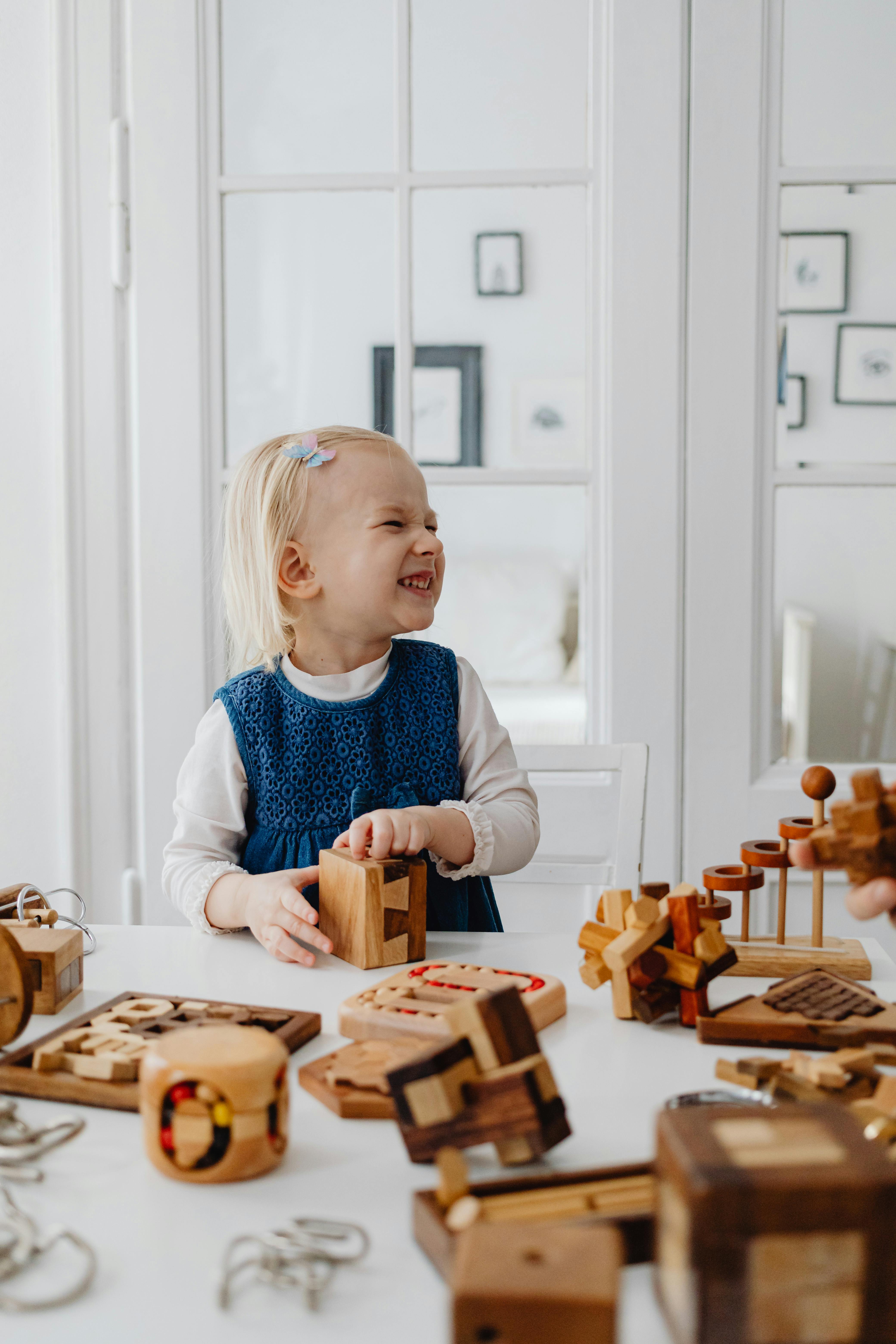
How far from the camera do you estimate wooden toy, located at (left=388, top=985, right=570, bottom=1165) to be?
0.49 m

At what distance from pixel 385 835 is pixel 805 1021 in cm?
37

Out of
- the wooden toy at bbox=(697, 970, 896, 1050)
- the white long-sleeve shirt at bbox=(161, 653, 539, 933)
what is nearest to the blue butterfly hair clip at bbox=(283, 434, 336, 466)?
the white long-sleeve shirt at bbox=(161, 653, 539, 933)

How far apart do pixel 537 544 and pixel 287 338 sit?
0.53m

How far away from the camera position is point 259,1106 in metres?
0.50

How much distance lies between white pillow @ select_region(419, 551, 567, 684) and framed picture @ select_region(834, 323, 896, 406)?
0.53 metres

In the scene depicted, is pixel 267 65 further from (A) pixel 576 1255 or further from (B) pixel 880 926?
(A) pixel 576 1255

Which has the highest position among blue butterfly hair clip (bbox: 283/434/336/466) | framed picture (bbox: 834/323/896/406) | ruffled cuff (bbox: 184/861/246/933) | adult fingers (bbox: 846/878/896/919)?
framed picture (bbox: 834/323/896/406)

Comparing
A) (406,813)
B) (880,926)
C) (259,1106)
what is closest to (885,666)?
(880,926)

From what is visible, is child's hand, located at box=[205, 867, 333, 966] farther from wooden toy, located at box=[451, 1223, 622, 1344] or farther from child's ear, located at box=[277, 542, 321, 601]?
wooden toy, located at box=[451, 1223, 622, 1344]

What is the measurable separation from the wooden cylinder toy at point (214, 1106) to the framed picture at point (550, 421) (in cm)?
136

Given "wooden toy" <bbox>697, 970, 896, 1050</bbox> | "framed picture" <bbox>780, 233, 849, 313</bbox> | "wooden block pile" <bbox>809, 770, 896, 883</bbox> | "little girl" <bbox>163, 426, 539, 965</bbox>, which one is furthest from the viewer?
"framed picture" <bbox>780, 233, 849, 313</bbox>

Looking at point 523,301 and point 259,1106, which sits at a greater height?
point 523,301

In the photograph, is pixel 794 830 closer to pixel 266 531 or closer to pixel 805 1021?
pixel 805 1021

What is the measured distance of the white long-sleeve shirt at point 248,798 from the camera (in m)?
1.06
